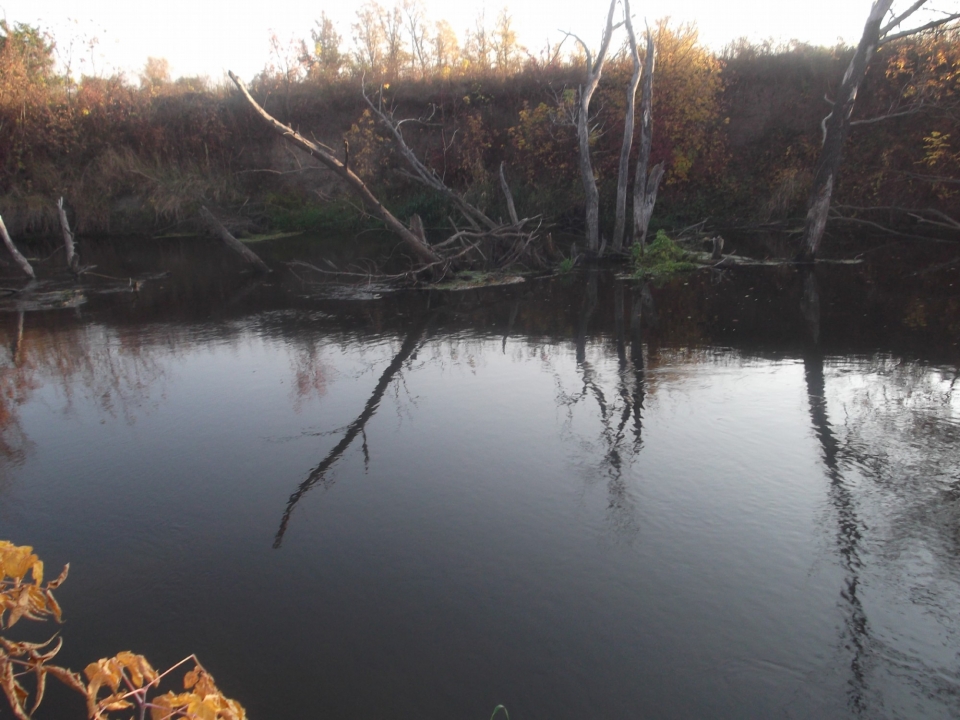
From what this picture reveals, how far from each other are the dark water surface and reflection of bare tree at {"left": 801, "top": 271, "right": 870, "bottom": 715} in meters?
0.02

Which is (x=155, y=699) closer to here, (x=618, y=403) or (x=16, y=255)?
(x=618, y=403)

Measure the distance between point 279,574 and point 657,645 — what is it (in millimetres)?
2175

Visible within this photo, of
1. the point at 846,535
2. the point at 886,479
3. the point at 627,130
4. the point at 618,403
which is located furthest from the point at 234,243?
the point at 846,535

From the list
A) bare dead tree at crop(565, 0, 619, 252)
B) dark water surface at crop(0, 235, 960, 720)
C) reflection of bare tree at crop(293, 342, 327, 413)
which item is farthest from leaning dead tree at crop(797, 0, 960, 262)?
reflection of bare tree at crop(293, 342, 327, 413)

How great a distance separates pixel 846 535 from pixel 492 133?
2355cm

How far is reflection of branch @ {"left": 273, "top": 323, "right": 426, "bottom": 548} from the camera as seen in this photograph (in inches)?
194

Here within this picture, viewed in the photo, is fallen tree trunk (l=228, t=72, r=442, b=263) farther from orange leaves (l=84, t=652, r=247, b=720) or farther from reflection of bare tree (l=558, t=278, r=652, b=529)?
orange leaves (l=84, t=652, r=247, b=720)

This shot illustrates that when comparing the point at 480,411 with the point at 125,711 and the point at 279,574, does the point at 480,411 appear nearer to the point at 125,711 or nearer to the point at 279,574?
the point at 279,574

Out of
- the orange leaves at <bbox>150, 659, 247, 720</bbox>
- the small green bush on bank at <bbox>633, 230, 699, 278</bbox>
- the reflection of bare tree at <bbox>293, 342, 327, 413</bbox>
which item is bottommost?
the reflection of bare tree at <bbox>293, 342, 327, 413</bbox>

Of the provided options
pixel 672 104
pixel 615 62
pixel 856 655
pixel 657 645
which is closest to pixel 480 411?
pixel 657 645

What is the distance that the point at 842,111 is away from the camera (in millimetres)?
14016

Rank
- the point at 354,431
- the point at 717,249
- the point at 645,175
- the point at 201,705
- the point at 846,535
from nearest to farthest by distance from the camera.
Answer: the point at 201,705, the point at 846,535, the point at 354,431, the point at 717,249, the point at 645,175

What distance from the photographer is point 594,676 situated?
3209 millimetres

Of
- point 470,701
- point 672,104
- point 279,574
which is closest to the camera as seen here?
point 470,701
